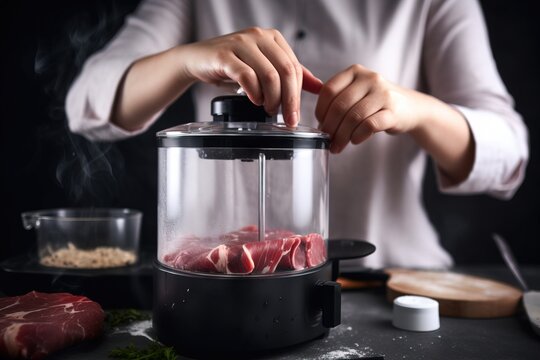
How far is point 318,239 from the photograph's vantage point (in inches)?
31.7

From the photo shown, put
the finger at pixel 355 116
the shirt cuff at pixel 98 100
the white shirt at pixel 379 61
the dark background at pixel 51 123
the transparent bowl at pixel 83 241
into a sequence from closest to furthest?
the finger at pixel 355 116 < the transparent bowl at pixel 83 241 < the shirt cuff at pixel 98 100 < the white shirt at pixel 379 61 < the dark background at pixel 51 123

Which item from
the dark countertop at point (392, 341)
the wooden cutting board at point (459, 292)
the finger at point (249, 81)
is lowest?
the dark countertop at point (392, 341)

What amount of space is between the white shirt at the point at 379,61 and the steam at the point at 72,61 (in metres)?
0.24

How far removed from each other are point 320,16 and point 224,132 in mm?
Result: 809

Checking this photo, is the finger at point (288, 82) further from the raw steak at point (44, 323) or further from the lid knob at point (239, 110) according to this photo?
the raw steak at point (44, 323)

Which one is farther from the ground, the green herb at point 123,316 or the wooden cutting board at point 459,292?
the wooden cutting board at point 459,292

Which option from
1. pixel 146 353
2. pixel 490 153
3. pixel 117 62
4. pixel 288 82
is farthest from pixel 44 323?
pixel 490 153

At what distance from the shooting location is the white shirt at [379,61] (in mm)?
1366

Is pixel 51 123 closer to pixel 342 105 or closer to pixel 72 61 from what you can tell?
pixel 72 61

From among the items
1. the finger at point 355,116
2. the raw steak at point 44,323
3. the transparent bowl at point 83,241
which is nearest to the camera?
the raw steak at point 44,323

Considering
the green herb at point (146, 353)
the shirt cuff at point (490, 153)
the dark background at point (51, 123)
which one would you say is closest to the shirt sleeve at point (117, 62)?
the dark background at point (51, 123)

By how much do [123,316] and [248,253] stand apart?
29 cm

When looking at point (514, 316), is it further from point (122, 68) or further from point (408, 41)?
point (122, 68)

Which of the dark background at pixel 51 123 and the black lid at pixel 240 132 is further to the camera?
the dark background at pixel 51 123
